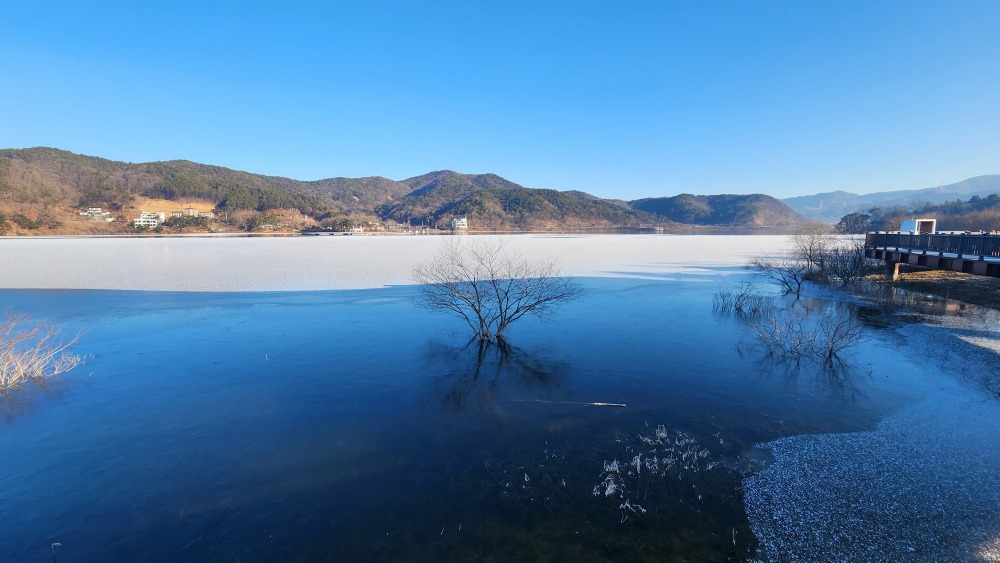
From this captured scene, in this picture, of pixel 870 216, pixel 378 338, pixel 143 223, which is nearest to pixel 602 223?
pixel 870 216

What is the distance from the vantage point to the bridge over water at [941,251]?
12.7 m

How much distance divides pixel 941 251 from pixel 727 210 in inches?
6322

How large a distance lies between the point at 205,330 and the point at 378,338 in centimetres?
517

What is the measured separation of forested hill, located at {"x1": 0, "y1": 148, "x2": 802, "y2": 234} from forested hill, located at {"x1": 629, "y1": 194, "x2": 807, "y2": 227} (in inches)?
14.9

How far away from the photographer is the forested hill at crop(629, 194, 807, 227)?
151125mm

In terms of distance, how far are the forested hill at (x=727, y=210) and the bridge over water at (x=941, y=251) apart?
465ft

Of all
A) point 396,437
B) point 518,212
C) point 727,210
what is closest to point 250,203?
point 518,212

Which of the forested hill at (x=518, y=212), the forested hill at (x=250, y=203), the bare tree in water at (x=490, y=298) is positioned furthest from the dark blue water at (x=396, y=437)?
the forested hill at (x=518, y=212)

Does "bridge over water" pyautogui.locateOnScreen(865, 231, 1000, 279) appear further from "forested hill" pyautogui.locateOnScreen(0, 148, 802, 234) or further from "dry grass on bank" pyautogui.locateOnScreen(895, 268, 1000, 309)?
"forested hill" pyautogui.locateOnScreen(0, 148, 802, 234)

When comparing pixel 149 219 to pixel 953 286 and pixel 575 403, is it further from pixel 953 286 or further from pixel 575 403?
pixel 953 286

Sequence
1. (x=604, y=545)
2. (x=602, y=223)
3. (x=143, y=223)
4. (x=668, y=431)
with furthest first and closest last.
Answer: (x=602, y=223), (x=143, y=223), (x=668, y=431), (x=604, y=545)

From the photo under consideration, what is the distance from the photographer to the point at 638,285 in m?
20.1

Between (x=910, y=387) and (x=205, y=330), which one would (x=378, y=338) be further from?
(x=910, y=387)

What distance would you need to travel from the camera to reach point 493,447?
6066 millimetres
